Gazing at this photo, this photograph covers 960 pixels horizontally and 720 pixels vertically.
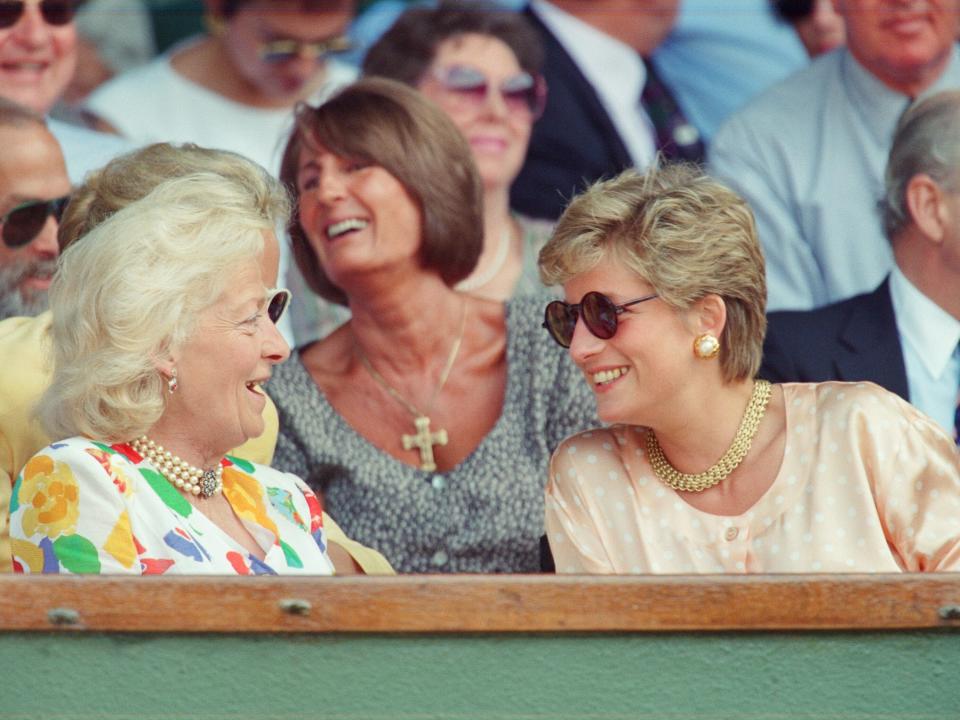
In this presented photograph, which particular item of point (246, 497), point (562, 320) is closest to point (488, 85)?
point (562, 320)

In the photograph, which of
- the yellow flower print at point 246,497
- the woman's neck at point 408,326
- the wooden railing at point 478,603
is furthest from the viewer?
the woman's neck at point 408,326

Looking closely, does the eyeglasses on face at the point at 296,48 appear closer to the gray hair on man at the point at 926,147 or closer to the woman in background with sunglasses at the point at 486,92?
the woman in background with sunglasses at the point at 486,92

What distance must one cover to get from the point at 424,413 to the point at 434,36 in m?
1.13

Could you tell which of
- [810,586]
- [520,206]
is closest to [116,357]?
[810,586]

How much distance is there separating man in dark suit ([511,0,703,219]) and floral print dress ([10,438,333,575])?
1980 millimetres

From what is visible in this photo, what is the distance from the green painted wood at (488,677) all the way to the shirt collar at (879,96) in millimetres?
2091

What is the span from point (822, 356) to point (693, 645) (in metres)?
1.32

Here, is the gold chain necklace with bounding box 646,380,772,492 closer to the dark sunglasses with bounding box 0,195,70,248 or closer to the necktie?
the dark sunglasses with bounding box 0,195,70,248

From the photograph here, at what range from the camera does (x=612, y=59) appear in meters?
4.29

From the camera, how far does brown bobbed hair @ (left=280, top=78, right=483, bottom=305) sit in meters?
3.12

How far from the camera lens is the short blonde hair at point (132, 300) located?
2.14 metres

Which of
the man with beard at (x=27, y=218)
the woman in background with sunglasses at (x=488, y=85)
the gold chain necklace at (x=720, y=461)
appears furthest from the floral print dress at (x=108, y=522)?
the woman in background with sunglasses at (x=488, y=85)

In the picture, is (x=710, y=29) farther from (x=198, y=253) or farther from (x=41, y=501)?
(x=41, y=501)

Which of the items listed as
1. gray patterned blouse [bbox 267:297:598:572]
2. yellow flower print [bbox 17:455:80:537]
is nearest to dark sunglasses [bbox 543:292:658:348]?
gray patterned blouse [bbox 267:297:598:572]
